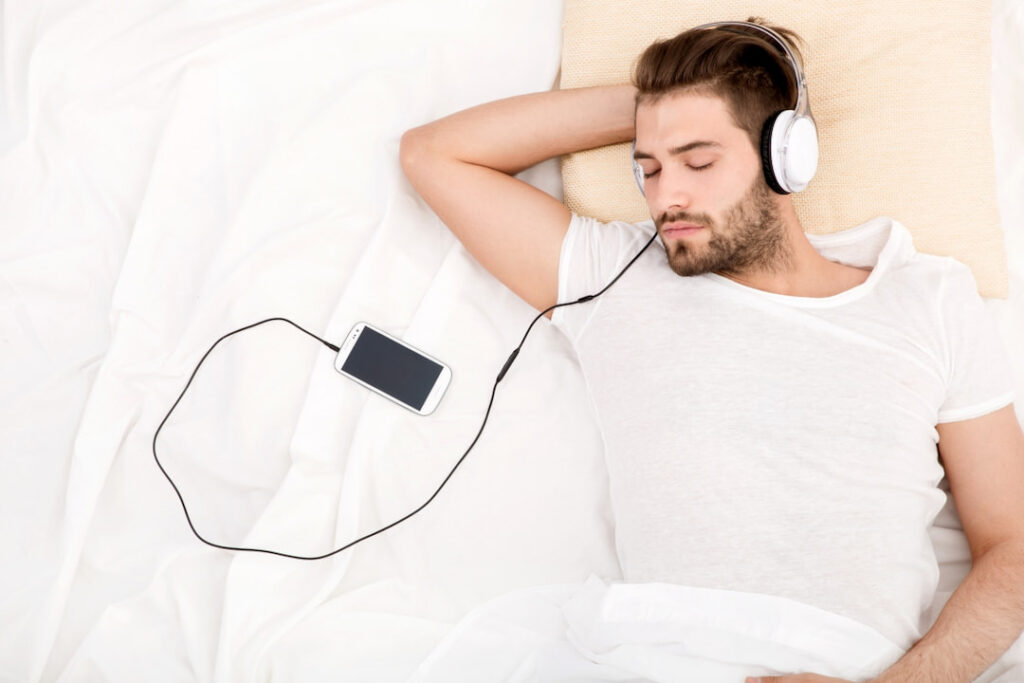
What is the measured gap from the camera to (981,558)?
1.30 metres

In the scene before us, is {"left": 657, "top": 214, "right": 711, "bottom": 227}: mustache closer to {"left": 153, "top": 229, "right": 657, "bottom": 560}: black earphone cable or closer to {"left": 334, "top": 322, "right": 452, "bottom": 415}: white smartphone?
{"left": 153, "top": 229, "right": 657, "bottom": 560}: black earphone cable

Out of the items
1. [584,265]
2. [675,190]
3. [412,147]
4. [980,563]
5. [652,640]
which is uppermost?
[412,147]

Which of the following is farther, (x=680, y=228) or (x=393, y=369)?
(x=393, y=369)

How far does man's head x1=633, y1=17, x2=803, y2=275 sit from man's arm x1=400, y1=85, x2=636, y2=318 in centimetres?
15

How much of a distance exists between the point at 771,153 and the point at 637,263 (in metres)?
0.31

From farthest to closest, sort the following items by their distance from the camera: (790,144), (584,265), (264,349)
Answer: (264,349) < (584,265) < (790,144)

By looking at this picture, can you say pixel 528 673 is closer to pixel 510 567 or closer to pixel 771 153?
pixel 510 567

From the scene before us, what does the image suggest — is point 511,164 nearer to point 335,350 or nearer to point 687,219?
point 687,219

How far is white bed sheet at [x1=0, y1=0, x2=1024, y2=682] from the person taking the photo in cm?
141

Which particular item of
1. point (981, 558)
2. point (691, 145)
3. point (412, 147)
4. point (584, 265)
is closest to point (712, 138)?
point (691, 145)

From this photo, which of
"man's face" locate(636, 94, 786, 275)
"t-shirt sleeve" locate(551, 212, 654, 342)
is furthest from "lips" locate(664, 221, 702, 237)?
"t-shirt sleeve" locate(551, 212, 654, 342)

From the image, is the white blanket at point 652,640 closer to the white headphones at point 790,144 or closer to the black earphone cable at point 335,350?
the black earphone cable at point 335,350

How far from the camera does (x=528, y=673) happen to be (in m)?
1.35

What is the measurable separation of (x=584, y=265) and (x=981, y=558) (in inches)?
34.4
